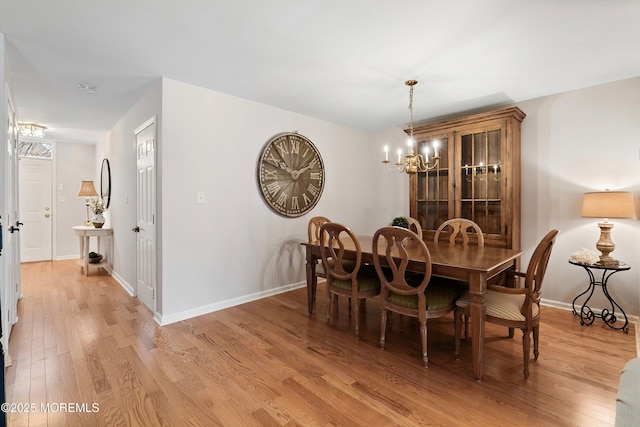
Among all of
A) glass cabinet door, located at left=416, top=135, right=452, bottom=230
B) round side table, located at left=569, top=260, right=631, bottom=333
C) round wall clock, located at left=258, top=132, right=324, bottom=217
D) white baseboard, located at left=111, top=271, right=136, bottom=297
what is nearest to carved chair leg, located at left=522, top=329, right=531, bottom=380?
round side table, located at left=569, top=260, right=631, bottom=333

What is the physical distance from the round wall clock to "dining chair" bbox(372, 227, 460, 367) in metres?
1.73

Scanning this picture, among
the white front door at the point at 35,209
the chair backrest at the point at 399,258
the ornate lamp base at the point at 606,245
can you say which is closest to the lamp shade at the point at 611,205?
the ornate lamp base at the point at 606,245

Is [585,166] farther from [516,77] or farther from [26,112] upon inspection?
[26,112]

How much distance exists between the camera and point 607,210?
2.65 m

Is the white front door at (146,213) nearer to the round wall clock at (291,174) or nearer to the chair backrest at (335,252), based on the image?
the round wall clock at (291,174)

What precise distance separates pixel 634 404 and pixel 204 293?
3.09 metres

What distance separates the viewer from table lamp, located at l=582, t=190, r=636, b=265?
2594mm

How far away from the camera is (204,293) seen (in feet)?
10.1

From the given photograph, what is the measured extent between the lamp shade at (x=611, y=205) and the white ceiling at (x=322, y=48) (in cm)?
113

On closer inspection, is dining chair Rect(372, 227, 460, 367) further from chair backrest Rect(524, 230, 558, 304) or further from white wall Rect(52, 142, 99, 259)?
white wall Rect(52, 142, 99, 259)

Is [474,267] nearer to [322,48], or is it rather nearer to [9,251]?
[322,48]

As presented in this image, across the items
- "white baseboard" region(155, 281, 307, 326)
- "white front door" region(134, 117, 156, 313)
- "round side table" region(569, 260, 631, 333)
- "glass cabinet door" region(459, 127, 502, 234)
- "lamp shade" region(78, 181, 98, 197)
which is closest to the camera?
"round side table" region(569, 260, 631, 333)

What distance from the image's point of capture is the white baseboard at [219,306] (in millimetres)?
2827

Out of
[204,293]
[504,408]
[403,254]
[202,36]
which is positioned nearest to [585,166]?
[403,254]
